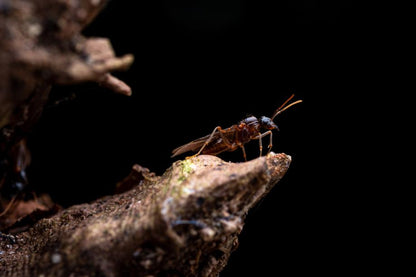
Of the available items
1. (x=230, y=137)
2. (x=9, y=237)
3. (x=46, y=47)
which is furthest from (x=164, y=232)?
(x=9, y=237)

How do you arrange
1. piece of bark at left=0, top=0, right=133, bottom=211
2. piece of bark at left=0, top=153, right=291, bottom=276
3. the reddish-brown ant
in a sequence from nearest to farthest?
1. piece of bark at left=0, top=0, right=133, bottom=211
2. piece of bark at left=0, top=153, right=291, bottom=276
3. the reddish-brown ant

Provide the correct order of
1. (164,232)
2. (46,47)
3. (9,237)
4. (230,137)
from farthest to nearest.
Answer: (230,137)
(9,237)
(164,232)
(46,47)

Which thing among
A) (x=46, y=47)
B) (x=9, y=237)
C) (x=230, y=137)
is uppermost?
(x=46, y=47)

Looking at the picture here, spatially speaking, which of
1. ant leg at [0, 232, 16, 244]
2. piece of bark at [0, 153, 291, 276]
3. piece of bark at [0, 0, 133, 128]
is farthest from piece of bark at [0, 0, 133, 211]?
ant leg at [0, 232, 16, 244]

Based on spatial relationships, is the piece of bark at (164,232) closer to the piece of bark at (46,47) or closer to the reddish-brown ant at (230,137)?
the reddish-brown ant at (230,137)

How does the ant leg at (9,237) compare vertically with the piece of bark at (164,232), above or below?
below

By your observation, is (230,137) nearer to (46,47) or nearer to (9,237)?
(46,47)

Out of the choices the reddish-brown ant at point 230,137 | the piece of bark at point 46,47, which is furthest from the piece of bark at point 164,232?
the piece of bark at point 46,47

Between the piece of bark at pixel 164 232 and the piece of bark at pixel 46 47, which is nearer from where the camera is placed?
the piece of bark at pixel 46 47

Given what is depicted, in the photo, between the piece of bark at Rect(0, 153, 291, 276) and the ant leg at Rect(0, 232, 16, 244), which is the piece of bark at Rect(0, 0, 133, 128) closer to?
the piece of bark at Rect(0, 153, 291, 276)
